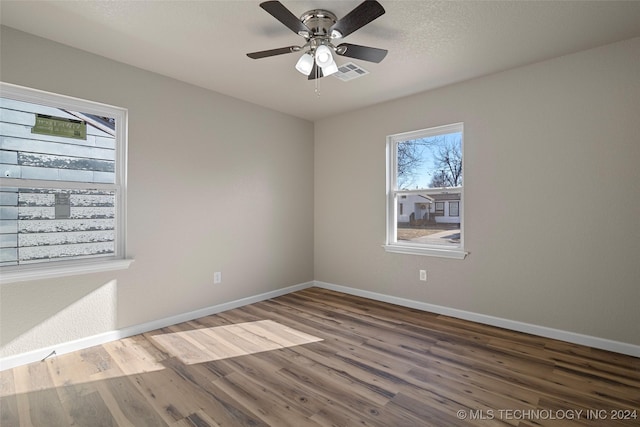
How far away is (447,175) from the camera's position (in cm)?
360

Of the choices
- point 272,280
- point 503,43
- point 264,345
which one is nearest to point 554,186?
point 503,43

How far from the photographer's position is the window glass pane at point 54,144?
2463mm

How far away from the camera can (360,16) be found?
1888 millimetres

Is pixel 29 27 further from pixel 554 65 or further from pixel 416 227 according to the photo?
pixel 554 65

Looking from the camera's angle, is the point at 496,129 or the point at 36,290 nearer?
the point at 36,290

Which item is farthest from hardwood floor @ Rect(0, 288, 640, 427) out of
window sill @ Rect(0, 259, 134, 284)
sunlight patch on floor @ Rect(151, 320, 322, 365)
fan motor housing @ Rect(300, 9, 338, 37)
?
fan motor housing @ Rect(300, 9, 338, 37)

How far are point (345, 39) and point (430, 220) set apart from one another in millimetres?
2220

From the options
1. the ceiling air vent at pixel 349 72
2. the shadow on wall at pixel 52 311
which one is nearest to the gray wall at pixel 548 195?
the ceiling air vent at pixel 349 72

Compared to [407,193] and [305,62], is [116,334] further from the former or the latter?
[407,193]

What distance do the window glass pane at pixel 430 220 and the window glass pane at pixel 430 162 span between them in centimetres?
15

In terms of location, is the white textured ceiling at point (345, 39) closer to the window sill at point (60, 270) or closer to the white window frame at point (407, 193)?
the white window frame at point (407, 193)

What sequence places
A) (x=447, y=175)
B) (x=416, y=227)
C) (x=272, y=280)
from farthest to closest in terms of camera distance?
(x=272, y=280), (x=416, y=227), (x=447, y=175)

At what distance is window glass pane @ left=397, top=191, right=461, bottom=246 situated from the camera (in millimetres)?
3555

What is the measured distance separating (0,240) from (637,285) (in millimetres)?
5054
